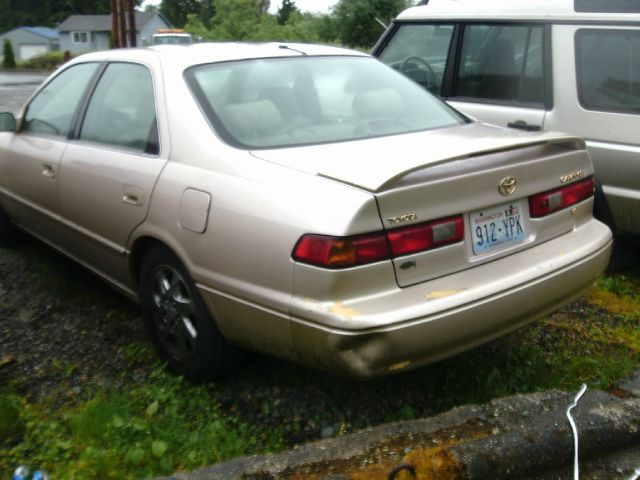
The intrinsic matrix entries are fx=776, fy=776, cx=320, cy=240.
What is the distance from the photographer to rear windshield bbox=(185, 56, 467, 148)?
3.50m

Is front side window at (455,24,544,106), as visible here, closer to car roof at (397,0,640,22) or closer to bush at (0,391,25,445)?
car roof at (397,0,640,22)

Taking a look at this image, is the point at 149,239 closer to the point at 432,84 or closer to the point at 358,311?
the point at 358,311

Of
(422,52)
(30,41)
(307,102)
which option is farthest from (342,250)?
(30,41)

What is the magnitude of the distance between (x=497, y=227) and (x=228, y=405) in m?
1.41

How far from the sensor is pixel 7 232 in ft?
18.5

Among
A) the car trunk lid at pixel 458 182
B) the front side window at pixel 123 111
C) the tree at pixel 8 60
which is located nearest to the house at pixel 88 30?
the tree at pixel 8 60

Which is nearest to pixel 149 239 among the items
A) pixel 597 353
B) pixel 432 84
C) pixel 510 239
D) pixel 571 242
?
pixel 510 239

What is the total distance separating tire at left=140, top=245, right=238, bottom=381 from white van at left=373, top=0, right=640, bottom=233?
2.37 meters

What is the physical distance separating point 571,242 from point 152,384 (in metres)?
2.02

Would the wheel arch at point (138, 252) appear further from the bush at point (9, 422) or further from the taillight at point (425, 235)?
the taillight at point (425, 235)

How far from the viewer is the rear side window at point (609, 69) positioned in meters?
4.67

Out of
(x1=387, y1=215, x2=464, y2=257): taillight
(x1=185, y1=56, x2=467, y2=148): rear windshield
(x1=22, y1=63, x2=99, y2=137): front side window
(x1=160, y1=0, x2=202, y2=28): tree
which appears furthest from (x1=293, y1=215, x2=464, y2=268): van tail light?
(x1=160, y1=0, x2=202, y2=28): tree

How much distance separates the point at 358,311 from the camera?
2.71 m

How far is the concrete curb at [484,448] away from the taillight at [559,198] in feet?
2.54
